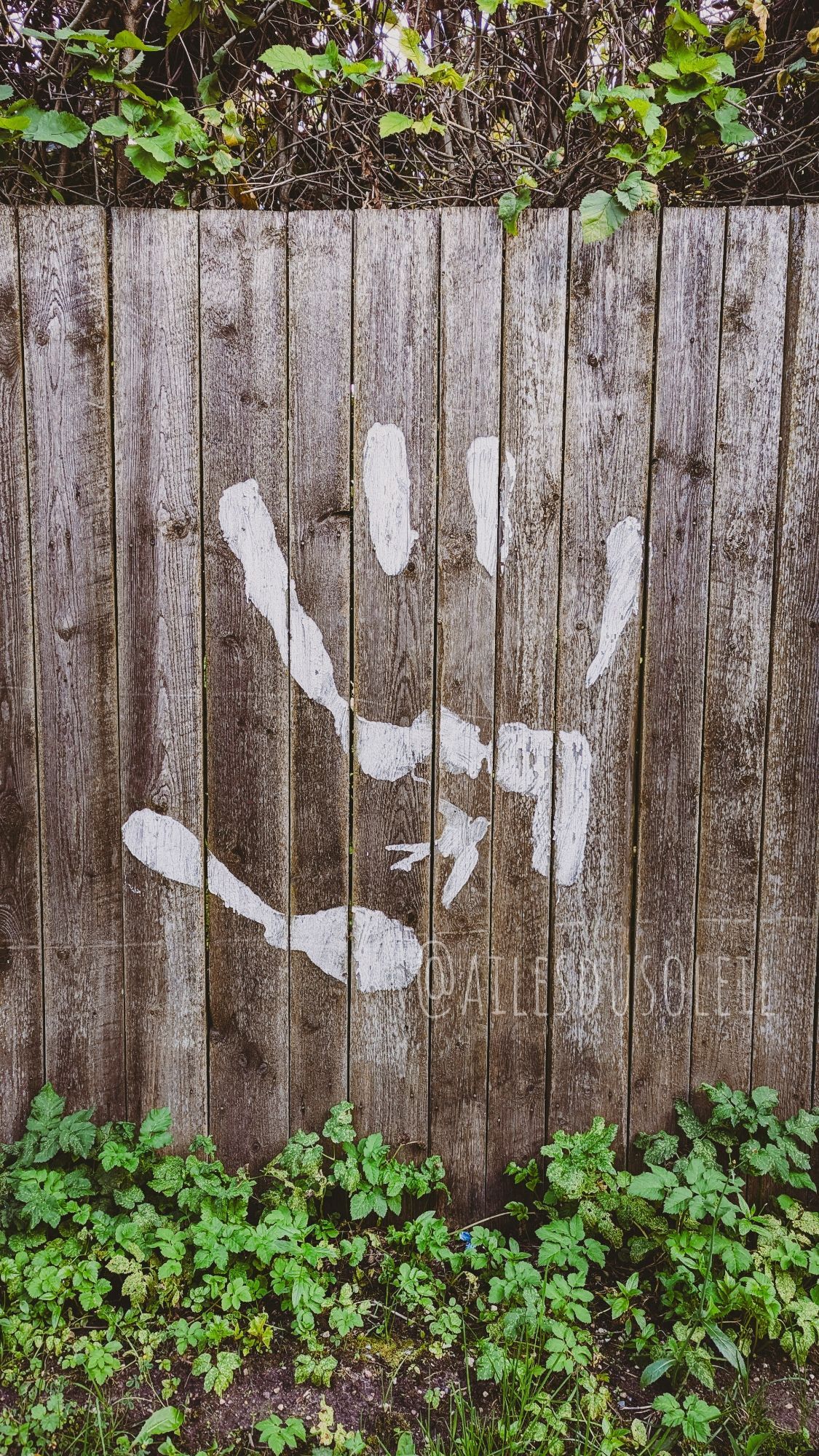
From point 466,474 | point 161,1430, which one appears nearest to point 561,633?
point 466,474

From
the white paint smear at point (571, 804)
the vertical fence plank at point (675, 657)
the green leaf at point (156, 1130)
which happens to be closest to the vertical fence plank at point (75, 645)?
the green leaf at point (156, 1130)

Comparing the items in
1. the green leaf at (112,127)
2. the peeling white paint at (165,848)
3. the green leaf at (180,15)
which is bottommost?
the peeling white paint at (165,848)

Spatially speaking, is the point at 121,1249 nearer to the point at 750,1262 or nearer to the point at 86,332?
the point at 750,1262

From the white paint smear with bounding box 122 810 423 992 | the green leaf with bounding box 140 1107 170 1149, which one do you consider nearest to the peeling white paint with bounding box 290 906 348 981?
the white paint smear with bounding box 122 810 423 992

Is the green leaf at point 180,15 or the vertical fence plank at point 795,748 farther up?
the green leaf at point 180,15

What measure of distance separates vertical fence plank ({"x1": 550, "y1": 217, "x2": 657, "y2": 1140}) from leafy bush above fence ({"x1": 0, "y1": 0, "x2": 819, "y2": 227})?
7.5 inches

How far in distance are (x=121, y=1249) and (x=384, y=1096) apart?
0.68m

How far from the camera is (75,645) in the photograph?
2.00 m

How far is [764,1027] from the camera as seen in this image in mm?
2123

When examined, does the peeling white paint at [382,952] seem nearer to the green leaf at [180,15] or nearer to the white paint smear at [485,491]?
the white paint smear at [485,491]

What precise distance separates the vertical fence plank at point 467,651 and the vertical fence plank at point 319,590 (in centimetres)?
23

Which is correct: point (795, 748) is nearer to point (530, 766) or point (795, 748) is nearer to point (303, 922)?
point (530, 766)

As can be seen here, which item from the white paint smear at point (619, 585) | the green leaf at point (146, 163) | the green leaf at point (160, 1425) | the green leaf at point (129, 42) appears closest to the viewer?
the green leaf at point (160, 1425)

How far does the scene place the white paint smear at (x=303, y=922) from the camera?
2045 mm
